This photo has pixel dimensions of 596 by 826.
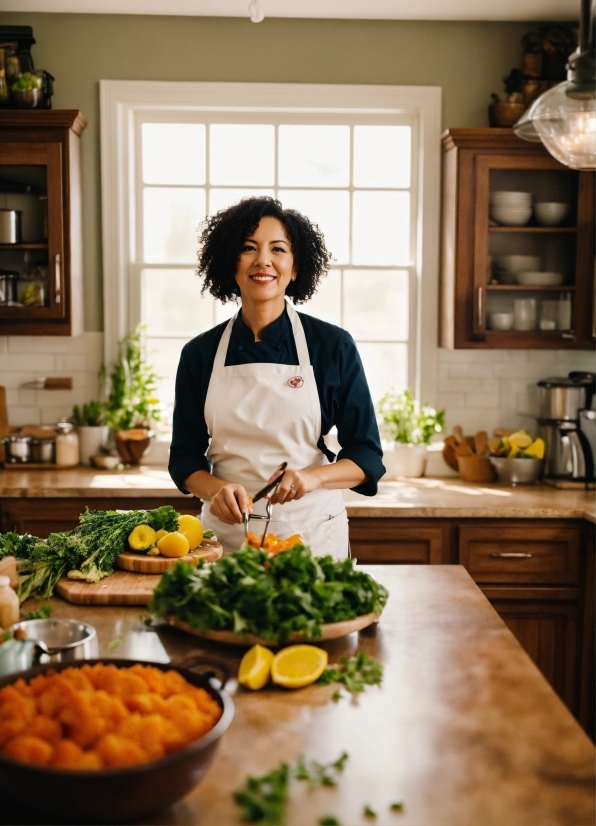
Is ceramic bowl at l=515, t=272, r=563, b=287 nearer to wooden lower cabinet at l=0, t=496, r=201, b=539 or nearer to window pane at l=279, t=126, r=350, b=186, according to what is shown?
window pane at l=279, t=126, r=350, b=186

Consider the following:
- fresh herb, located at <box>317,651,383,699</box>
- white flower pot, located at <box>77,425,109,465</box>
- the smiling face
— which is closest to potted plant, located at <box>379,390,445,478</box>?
white flower pot, located at <box>77,425,109,465</box>

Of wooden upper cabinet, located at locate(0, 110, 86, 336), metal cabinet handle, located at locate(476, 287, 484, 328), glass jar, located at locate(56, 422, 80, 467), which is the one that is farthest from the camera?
glass jar, located at locate(56, 422, 80, 467)

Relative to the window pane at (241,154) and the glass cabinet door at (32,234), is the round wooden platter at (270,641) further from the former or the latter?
the window pane at (241,154)

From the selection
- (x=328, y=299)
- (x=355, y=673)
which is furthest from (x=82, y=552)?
(x=328, y=299)

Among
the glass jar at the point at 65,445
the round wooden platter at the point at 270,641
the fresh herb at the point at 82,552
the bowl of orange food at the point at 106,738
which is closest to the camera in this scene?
the bowl of orange food at the point at 106,738

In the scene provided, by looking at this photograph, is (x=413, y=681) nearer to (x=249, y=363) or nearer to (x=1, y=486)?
(x=249, y=363)

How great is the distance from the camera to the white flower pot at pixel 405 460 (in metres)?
4.47

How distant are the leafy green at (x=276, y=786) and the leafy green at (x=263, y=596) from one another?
1.30 feet

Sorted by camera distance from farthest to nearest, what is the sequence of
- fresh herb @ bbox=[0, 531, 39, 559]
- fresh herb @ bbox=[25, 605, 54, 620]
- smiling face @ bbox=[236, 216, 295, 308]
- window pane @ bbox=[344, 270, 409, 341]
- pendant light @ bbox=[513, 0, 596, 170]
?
window pane @ bbox=[344, 270, 409, 341] < smiling face @ bbox=[236, 216, 295, 308] < fresh herb @ bbox=[0, 531, 39, 559] < pendant light @ bbox=[513, 0, 596, 170] < fresh herb @ bbox=[25, 605, 54, 620]

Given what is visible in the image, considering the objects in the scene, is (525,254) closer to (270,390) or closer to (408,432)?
(408,432)

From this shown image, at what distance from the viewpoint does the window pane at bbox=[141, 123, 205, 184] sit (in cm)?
461

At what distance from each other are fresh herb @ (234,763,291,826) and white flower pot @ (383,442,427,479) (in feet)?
10.4

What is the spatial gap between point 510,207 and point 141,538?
2.73 m

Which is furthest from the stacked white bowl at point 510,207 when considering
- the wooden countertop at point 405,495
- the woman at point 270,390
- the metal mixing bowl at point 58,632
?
the metal mixing bowl at point 58,632
